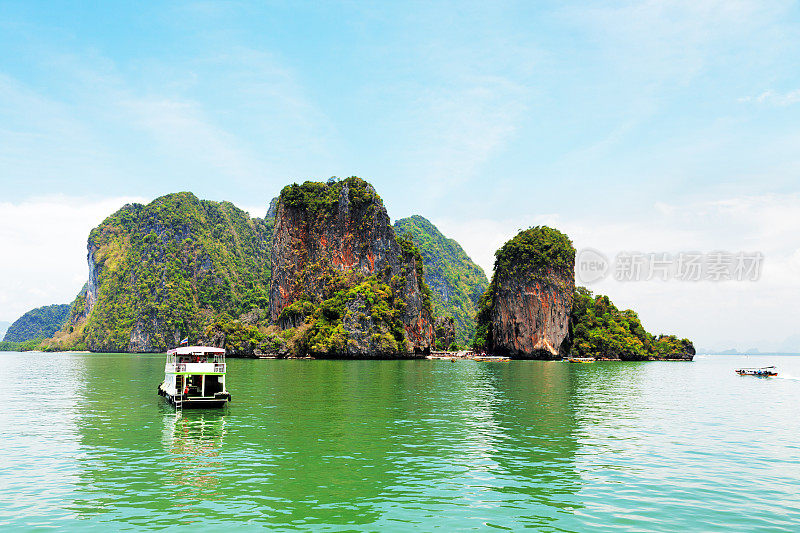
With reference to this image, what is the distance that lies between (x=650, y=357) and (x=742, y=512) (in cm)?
15744

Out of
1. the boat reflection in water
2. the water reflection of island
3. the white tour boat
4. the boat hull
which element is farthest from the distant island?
the boat reflection in water

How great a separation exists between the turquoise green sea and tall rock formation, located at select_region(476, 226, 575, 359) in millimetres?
101477

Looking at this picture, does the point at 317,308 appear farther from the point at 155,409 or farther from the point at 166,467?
the point at 166,467

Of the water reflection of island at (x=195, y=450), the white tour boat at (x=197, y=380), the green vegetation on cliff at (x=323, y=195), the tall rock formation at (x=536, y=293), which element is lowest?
the water reflection of island at (x=195, y=450)

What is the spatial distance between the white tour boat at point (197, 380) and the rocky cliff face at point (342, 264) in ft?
336

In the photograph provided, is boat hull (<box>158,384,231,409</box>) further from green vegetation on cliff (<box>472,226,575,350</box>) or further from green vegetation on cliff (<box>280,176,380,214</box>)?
green vegetation on cliff (<box>280,176,380,214</box>)

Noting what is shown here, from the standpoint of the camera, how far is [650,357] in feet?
516

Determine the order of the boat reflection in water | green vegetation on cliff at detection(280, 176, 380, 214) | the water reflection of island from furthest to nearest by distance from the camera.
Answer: green vegetation on cliff at detection(280, 176, 380, 214) → the water reflection of island → the boat reflection in water

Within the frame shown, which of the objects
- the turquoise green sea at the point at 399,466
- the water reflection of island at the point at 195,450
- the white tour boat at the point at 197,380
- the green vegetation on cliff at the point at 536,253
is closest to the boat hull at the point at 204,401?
the white tour boat at the point at 197,380

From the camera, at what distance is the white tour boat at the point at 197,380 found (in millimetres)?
35719

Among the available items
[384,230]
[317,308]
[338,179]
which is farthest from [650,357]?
[338,179]

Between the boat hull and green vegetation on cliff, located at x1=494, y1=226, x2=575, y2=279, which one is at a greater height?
green vegetation on cliff, located at x1=494, y1=226, x2=575, y2=279

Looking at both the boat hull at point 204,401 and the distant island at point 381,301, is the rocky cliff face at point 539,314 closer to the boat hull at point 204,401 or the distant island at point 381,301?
the distant island at point 381,301

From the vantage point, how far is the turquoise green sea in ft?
49.1
